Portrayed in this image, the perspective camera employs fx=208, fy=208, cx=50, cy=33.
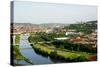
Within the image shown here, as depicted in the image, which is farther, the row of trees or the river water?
the row of trees

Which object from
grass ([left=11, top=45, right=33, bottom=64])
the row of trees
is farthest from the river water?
the row of trees

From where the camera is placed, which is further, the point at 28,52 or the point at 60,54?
the point at 60,54

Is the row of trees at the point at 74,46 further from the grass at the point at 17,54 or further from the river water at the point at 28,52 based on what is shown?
the grass at the point at 17,54

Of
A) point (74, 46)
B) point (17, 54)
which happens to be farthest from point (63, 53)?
point (17, 54)

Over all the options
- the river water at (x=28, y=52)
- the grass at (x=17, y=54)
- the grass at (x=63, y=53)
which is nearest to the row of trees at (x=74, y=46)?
the grass at (x=63, y=53)

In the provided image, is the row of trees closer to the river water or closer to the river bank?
the river bank

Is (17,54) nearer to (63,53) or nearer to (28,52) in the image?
(28,52)

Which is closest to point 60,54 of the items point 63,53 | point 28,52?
point 63,53

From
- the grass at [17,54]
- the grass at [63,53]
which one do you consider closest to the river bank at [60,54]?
the grass at [63,53]

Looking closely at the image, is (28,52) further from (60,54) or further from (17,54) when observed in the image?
(60,54)

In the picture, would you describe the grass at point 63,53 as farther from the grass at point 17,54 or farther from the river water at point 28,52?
the grass at point 17,54

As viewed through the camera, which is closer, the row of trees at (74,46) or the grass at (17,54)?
the grass at (17,54)
